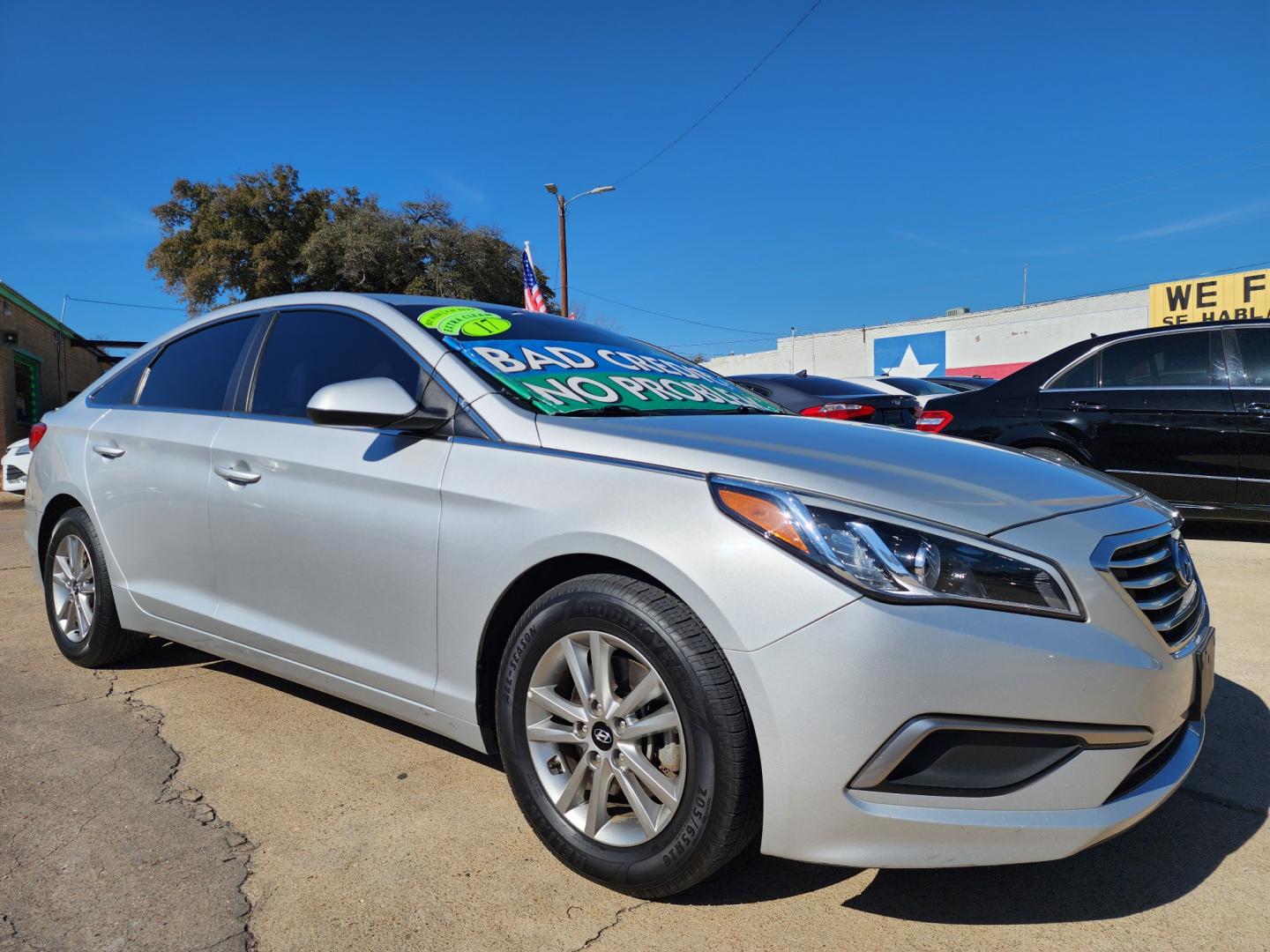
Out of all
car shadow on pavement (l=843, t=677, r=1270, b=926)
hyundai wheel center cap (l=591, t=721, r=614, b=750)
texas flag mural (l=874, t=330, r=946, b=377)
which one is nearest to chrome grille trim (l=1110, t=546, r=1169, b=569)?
car shadow on pavement (l=843, t=677, r=1270, b=926)

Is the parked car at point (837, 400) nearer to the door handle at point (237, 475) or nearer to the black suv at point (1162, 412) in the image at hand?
the black suv at point (1162, 412)

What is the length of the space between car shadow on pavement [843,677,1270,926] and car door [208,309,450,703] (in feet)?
4.38

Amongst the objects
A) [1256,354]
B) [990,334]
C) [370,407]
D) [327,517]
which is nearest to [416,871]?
[327,517]

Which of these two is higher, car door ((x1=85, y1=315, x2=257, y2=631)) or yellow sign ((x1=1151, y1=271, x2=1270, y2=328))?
yellow sign ((x1=1151, y1=271, x2=1270, y2=328))

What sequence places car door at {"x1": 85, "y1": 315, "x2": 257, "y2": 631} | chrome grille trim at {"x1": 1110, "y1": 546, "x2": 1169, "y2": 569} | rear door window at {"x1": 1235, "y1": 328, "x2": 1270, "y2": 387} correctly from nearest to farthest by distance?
1. chrome grille trim at {"x1": 1110, "y1": 546, "x2": 1169, "y2": 569}
2. car door at {"x1": 85, "y1": 315, "x2": 257, "y2": 631}
3. rear door window at {"x1": 1235, "y1": 328, "x2": 1270, "y2": 387}

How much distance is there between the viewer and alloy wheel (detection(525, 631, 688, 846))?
→ 197 cm

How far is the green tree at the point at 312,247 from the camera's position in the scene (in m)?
28.7

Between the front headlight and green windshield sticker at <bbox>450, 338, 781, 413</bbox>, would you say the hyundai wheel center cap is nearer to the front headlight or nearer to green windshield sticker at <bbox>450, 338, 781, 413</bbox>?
the front headlight

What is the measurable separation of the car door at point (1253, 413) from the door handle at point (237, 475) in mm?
5885

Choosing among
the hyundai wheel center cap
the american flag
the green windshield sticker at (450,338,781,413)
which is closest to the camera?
the hyundai wheel center cap

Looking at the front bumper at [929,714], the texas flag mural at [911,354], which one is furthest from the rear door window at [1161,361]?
the texas flag mural at [911,354]

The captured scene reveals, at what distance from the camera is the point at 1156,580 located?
6.70 feet

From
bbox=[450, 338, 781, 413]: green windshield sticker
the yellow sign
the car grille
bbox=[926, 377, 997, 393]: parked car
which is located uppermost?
the yellow sign

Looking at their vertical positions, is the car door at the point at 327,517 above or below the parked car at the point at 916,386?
below
